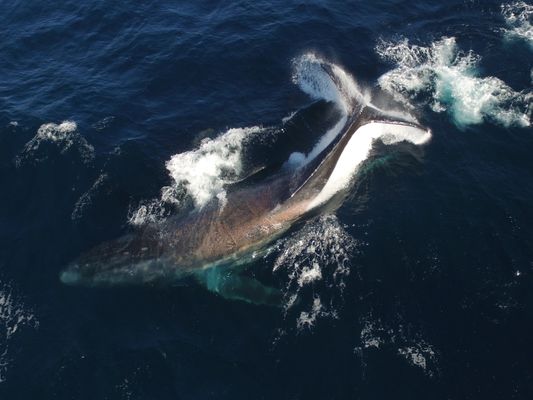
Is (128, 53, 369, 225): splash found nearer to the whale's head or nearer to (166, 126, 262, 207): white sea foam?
(166, 126, 262, 207): white sea foam

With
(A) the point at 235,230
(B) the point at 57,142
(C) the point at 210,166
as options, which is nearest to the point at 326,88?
(C) the point at 210,166

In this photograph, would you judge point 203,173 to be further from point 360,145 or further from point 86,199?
point 360,145

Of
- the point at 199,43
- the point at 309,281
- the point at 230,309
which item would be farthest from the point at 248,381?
the point at 199,43

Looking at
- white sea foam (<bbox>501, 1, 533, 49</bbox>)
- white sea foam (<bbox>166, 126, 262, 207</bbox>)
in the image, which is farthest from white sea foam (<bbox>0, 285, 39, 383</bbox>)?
white sea foam (<bbox>501, 1, 533, 49</bbox>)

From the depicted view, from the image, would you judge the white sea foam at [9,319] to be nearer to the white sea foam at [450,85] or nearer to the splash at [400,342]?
the splash at [400,342]

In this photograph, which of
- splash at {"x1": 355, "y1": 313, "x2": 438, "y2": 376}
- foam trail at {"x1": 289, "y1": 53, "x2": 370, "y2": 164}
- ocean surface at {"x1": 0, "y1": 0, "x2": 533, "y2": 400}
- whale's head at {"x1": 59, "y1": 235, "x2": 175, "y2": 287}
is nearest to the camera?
splash at {"x1": 355, "y1": 313, "x2": 438, "y2": 376}

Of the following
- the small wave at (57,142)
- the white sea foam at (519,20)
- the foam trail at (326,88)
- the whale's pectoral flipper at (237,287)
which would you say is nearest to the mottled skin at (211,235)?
the whale's pectoral flipper at (237,287)
